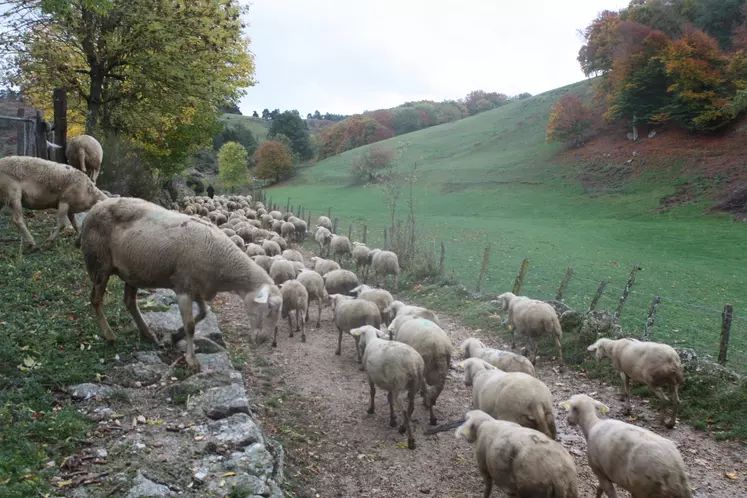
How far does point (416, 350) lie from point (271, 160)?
7193cm

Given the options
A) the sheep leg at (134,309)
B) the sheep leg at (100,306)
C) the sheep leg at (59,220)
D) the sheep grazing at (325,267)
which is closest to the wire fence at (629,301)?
the sheep grazing at (325,267)

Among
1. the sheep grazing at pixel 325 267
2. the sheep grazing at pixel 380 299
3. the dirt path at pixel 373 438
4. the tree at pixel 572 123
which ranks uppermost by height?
the tree at pixel 572 123

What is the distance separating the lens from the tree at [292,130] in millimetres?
89438

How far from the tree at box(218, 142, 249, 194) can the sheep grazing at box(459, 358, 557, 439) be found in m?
58.7

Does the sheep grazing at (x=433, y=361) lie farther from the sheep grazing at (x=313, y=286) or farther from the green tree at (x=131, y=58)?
the green tree at (x=131, y=58)

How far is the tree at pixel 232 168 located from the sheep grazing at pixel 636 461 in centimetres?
6004

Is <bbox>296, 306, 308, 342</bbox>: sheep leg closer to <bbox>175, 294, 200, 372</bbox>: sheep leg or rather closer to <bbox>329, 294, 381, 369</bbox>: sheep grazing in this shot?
<bbox>329, 294, 381, 369</bbox>: sheep grazing

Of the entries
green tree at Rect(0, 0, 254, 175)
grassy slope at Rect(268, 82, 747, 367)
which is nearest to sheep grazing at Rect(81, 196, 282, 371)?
grassy slope at Rect(268, 82, 747, 367)

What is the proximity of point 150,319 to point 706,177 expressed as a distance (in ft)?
132

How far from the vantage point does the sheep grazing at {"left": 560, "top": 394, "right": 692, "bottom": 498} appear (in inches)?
180

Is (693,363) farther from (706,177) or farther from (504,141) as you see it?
(504,141)

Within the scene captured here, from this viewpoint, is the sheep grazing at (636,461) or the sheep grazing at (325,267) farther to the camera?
the sheep grazing at (325,267)

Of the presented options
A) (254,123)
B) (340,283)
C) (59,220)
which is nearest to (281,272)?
(340,283)

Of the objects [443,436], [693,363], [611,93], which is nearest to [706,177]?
[611,93]
